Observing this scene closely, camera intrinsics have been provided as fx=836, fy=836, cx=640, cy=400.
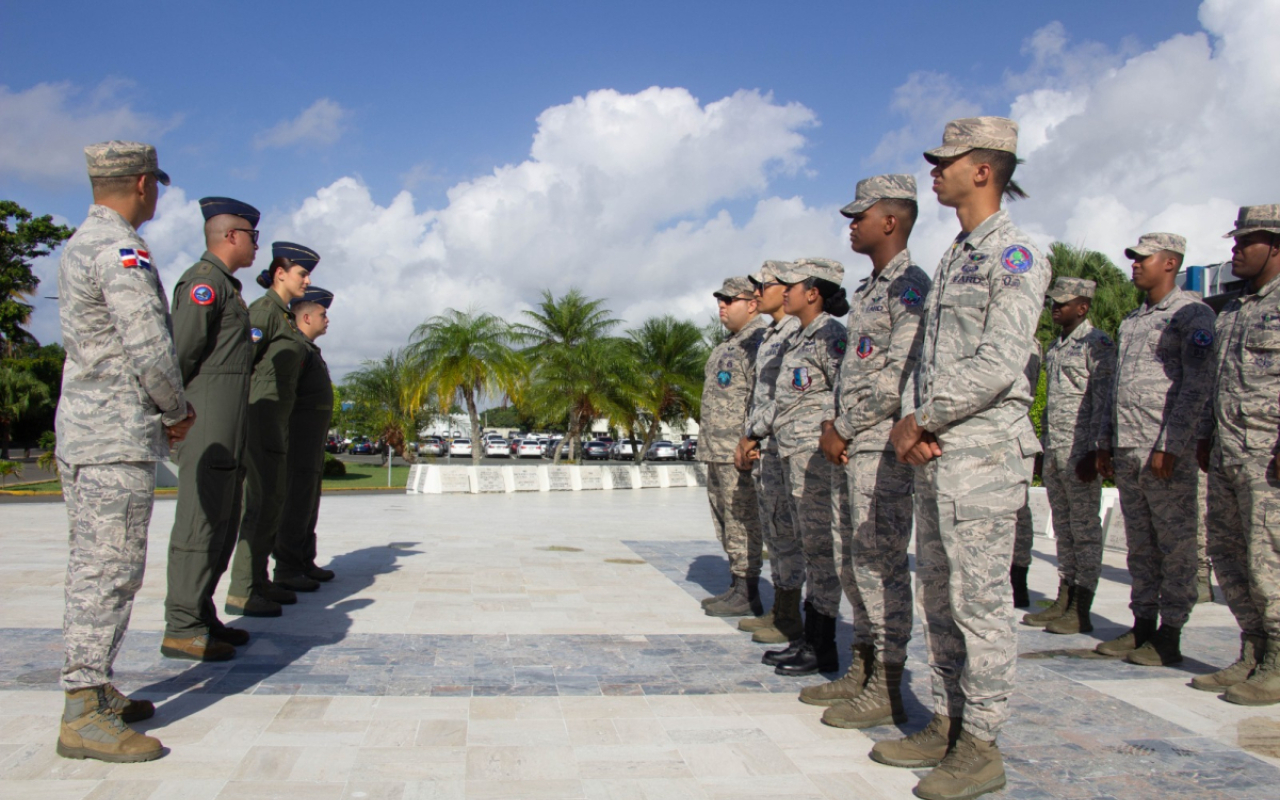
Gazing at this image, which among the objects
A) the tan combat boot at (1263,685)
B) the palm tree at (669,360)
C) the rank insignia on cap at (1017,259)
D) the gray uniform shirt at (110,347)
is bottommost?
the tan combat boot at (1263,685)

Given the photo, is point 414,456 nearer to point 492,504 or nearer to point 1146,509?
point 492,504

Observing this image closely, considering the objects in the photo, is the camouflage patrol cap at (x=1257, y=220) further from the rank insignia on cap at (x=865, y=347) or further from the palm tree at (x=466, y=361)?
the palm tree at (x=466, y=361)

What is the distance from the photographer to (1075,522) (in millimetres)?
5531

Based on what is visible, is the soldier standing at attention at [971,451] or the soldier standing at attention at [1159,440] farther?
the soldier standing at attention at [1159,440]

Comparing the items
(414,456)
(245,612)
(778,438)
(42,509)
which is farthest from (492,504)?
(414,456)

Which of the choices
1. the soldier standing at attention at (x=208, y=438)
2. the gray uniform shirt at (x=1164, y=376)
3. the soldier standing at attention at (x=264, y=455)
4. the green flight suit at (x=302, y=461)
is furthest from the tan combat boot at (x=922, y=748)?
the green flight suit at (x=302, y=461)

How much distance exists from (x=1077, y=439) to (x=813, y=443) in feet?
7.87

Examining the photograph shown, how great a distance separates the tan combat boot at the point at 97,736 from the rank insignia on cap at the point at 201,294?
1991mm

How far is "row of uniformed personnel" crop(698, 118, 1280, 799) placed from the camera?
296 centimetres

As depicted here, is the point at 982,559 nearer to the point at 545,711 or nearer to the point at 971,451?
the point at 971,451

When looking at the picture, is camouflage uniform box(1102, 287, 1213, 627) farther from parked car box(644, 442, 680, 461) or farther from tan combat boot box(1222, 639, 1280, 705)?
parked car box(644, 442, 680, 461)

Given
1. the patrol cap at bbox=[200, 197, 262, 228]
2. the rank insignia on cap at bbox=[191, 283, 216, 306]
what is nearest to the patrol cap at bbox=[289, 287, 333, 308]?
the patrol cap at bbox=[200, 197, 262, 228]

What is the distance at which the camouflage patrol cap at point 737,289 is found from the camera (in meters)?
5.83

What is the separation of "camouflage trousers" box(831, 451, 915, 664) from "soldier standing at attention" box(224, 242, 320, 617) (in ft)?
12.5
